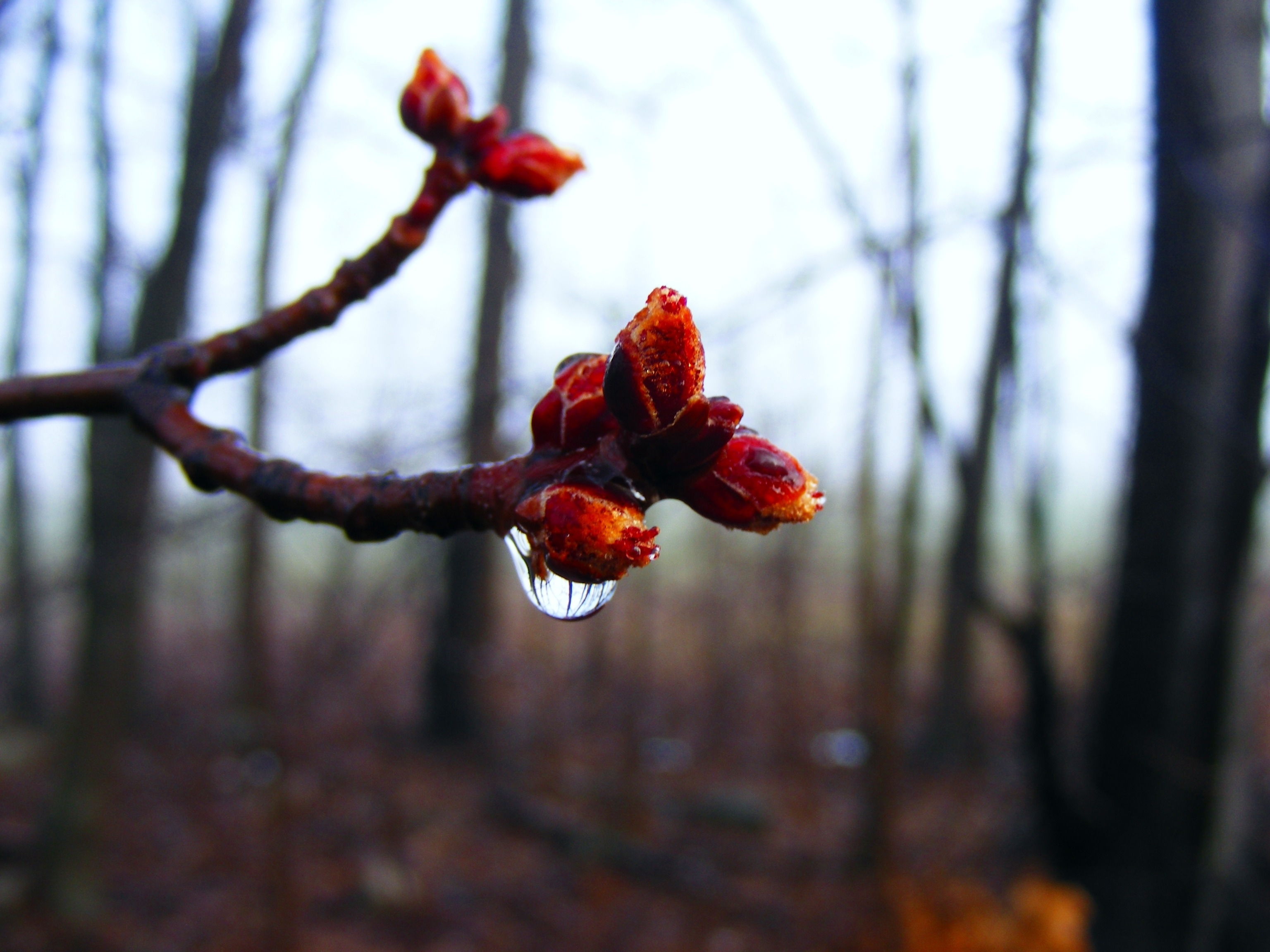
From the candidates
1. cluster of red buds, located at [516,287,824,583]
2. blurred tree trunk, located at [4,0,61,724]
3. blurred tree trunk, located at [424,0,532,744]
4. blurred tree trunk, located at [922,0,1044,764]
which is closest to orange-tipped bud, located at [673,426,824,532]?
cluster of red buds, located at [516,287,824,583]

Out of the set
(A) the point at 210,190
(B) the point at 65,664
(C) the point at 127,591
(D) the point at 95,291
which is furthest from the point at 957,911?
(B) the point at 65,664

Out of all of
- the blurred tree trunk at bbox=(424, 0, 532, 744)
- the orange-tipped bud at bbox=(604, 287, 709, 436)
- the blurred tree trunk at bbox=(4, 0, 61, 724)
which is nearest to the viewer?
the orange-tipped bud at bbox=(604, 287, 709, 436)

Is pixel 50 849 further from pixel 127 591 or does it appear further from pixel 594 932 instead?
pixel 594 932

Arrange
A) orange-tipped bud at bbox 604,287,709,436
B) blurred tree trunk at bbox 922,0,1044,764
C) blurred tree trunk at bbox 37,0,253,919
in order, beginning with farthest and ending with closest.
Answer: blurred tree trunk at bbox 37,0,253,919
blurred tree trunk at bbox 922,0,1044,764
orange-tipped bud at bbox 604,287,709,436

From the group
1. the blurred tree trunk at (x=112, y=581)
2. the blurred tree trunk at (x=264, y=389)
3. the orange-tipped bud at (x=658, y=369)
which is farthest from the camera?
the blurred tree trunk at (x=264, y=389)

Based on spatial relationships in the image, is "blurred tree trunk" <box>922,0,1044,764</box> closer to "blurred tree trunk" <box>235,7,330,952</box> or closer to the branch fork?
the branch fork

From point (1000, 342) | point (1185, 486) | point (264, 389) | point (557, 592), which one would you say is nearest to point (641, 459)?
point (557, 592)

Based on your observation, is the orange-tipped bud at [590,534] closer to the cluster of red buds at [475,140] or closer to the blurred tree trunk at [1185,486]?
the cluster of red buds at [475,140]

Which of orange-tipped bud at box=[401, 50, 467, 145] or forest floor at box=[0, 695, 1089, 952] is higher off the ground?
orange-tipped bud at box=[401, 50, 467, 145]

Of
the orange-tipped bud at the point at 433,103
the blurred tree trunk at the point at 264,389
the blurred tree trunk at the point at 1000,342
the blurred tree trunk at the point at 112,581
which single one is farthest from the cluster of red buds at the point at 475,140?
the blurred tree trunk at the point at 112,581
